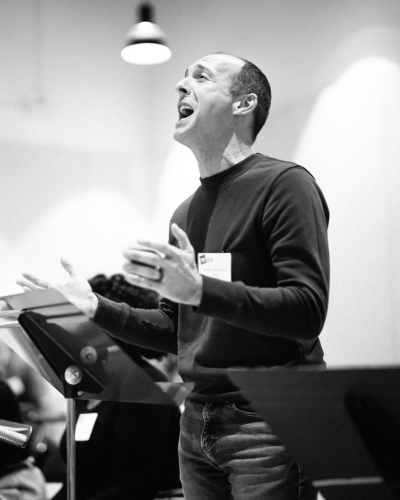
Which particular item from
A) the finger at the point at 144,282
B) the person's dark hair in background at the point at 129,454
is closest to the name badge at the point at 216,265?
the finger at the point at 144,282

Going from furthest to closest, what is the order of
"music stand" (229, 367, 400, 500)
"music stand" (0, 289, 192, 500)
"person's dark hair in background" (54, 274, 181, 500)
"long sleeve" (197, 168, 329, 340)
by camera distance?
1. "person's dark hair in background" (54, 274, 181, 500)
2. "long sleeve" (197, 168, 329, 340)
3. "music stand" (0, 289, 192, 500)
4. "music stand" (229, 367, 400, 500)

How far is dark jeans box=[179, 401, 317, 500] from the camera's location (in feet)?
4.25

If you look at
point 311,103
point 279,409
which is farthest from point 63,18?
point 279,409

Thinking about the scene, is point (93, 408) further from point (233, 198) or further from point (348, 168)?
point (348, 168)

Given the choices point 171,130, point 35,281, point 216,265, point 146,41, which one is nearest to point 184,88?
point 216,265

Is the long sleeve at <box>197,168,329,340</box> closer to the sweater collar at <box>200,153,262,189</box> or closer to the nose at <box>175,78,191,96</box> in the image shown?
the sweater collar at <box>200,153,262,189</box>

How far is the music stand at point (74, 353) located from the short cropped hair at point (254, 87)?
83cm

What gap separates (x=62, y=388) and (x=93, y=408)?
1421 mm

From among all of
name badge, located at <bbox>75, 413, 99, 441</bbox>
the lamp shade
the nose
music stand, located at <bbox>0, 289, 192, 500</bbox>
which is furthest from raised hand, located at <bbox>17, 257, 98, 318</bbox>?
the lamp shade

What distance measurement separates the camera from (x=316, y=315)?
126cm

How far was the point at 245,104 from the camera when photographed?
171 centimetres

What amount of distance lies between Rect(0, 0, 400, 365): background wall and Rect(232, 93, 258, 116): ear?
1.53 metres

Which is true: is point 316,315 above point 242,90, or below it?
below

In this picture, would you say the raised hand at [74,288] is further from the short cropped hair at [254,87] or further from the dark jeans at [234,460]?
the short cropped hair at [254,87]
